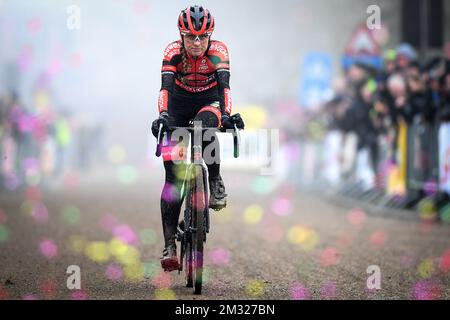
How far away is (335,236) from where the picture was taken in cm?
1161

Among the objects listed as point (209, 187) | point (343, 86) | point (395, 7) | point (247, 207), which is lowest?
point (247, 207)

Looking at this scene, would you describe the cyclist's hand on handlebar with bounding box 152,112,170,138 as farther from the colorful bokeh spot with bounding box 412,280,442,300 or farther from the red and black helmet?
the colorful bokeh spot with bounding box 412,280,442,300

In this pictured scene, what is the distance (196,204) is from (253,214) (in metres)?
10.6

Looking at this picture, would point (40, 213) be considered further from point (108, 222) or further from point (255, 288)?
point (255, 288)

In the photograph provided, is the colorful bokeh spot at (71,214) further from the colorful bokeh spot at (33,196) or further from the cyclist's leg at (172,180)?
the cyclist's leg at (172,180)

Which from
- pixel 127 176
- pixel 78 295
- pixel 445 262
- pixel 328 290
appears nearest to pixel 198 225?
pixel 78 295

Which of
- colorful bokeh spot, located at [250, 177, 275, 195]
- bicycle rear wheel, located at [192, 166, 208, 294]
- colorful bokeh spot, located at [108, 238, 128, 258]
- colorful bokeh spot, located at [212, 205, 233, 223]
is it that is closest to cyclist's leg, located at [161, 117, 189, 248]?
bicycle rear wheel, located at [192, 166, 208, 294]

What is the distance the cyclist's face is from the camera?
5789 mm

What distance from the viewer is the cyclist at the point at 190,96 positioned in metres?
5.77

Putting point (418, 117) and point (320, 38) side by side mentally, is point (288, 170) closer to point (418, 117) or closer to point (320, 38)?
point (418, 117)

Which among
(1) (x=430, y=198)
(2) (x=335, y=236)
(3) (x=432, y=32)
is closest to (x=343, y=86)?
(3) (x=432, y=32)

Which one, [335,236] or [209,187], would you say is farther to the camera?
[335,236]

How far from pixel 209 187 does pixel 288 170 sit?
30.8 m

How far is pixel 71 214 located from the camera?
14.9 metres
